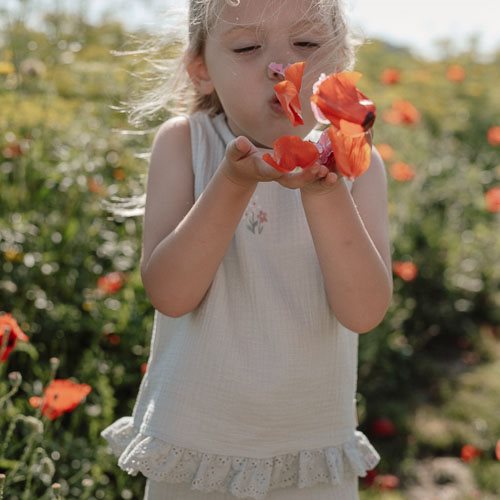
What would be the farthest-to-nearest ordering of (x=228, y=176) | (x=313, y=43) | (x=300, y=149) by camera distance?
(x=313, y=43) < (x=228, y=176) < (x=300, y=149)

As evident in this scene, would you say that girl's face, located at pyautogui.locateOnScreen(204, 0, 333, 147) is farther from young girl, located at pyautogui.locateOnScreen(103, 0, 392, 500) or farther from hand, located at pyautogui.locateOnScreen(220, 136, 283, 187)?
hand, located at pyautogui.locateOnScreen(220, 136, 283, 187)

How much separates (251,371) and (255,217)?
30 cm

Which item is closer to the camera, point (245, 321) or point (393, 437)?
point (245, 321)

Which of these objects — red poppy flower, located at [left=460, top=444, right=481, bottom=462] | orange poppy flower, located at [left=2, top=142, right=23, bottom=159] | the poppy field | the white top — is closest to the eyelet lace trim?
the white top

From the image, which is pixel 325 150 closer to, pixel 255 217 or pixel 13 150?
pixel 255 217

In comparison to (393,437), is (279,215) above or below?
above

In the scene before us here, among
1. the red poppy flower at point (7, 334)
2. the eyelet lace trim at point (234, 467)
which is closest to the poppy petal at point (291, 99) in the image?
the eyelet lace trim at point (234, 467)

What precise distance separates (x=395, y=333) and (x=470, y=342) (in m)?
0.74

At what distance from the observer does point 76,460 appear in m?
2.40

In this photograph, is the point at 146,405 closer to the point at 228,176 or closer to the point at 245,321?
the point at 245,321

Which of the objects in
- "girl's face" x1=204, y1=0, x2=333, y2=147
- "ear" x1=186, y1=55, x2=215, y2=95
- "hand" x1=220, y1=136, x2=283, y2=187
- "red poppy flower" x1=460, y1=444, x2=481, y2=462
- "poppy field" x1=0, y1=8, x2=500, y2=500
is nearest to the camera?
"hand" x1=220, y1=136, x2=283, y2=187

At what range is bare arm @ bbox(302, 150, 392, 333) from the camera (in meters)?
1.42

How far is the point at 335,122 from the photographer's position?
116cm

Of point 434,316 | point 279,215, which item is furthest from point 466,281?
point 279,215
